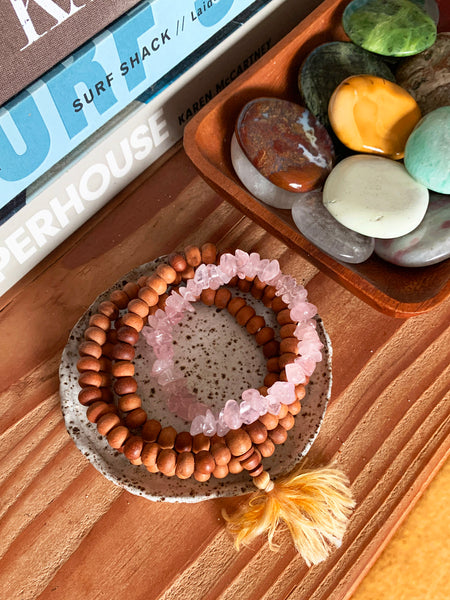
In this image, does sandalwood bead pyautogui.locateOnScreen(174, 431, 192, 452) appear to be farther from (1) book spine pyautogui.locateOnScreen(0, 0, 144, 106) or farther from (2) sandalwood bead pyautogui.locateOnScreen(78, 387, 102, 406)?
(1) book spine pyautogui.locateOnScreen(0, 0, 144, 106)

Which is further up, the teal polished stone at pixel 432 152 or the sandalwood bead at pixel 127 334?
the teal polished stone at pixel 432 152

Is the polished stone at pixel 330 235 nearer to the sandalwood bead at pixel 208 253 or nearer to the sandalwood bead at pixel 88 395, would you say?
the sandalwood bead at pixel 208 253

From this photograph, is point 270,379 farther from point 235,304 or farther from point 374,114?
point 374,114

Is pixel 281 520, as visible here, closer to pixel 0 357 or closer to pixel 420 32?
pixel 0 357

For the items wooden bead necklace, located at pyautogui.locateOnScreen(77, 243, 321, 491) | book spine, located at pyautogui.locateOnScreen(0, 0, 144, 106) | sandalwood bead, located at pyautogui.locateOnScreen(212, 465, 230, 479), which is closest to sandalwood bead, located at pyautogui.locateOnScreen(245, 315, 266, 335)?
wooden bead necklace, located at pyautogui.locateOnScreen(77, 243, 321, 491)

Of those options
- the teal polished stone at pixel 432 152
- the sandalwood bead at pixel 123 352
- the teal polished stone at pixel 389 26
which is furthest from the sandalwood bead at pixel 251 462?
the teal polished stone at pixel 389 26

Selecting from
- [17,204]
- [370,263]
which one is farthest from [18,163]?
[370,263]
